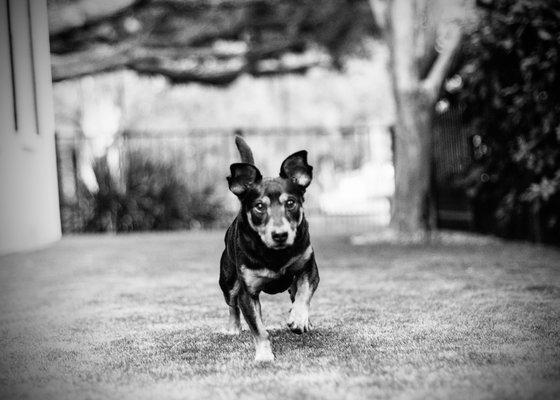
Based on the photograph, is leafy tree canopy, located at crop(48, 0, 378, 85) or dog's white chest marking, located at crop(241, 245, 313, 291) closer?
dog's white chest marking, located at crop(241, 245, 313, 291)

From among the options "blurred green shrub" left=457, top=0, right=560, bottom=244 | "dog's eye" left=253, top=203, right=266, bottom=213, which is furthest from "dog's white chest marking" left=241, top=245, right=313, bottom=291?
"blurred green shrub" left=457, top=0, right=560, bottom=244

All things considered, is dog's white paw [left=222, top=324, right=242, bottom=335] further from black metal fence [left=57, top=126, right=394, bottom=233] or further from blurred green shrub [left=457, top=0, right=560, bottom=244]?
black metal fence [left=57, top=126, right=394, bottom=233]

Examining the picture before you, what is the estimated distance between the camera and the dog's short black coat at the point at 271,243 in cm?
351

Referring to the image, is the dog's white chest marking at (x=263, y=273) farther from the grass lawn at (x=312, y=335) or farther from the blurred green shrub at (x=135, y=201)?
the blurred green shrub at (x=135, y=201)

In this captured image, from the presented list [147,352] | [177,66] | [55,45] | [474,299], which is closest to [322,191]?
[177,66]

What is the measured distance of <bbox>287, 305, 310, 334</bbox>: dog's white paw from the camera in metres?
3.63

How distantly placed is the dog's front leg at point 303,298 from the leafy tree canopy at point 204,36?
→ 11.2 meters

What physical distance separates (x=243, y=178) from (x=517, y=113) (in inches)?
220

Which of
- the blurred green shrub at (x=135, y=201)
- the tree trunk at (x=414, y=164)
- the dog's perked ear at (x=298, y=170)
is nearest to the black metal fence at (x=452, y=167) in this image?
the tree trunk at (x=414, y=164)

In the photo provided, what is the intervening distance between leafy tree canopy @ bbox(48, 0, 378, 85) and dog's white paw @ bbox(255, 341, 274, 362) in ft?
37.9

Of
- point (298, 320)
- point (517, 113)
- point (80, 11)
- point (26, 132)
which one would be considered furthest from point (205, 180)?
point (298, 320)

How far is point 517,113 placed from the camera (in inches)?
328

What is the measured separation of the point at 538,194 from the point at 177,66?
1024 centimetres

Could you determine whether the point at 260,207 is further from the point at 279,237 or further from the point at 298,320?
the point at 298,320
